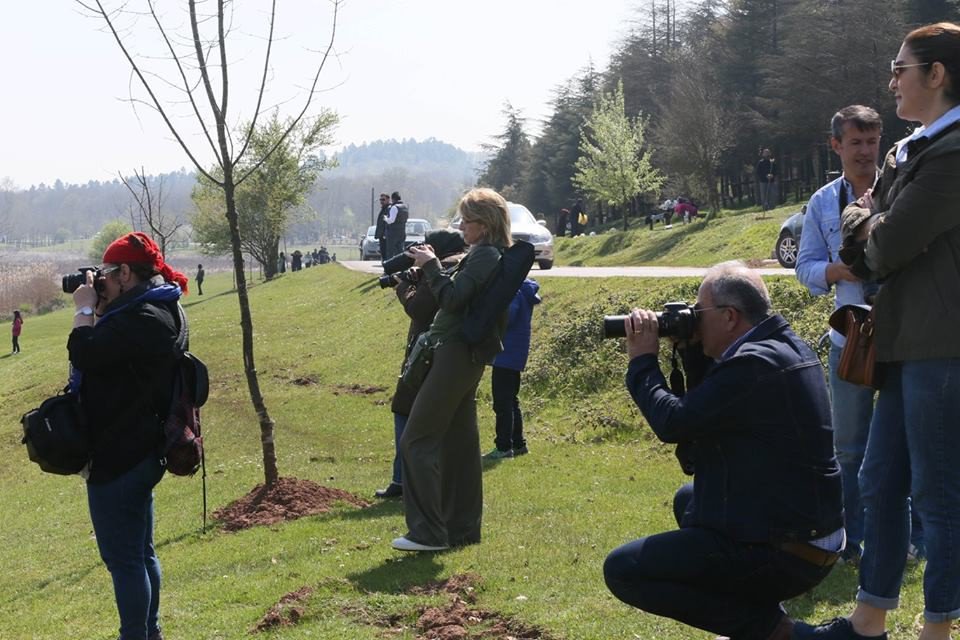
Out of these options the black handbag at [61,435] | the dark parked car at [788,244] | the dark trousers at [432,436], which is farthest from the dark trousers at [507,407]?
the dark parked car at [788,244]

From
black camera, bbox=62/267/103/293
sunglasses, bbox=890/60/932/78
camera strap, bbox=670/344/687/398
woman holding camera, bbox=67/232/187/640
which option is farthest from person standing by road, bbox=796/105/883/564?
black camera, bbox=62/267/103/293

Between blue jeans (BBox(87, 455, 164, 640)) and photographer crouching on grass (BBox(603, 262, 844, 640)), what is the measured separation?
2459 mm

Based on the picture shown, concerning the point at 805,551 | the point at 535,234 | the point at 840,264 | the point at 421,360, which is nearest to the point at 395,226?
the point at 535,234

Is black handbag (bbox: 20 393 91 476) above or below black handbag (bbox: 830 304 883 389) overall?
below

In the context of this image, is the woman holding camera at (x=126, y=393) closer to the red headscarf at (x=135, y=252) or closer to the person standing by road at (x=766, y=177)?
the red headscarf at (x=135, y=252)

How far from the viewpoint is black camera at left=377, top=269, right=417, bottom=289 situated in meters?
7.81

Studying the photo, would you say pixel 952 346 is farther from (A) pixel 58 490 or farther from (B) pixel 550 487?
(A) pixel 58 490

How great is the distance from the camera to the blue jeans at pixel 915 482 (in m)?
4.24

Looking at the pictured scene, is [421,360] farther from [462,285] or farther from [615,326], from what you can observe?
[615,326]

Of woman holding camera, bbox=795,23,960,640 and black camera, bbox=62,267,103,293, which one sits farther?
black camera, bbox=62,267,103,293

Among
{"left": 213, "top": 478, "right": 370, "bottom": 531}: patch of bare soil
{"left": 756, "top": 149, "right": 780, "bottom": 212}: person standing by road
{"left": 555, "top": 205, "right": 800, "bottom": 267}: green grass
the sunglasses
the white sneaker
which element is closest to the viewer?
the sunglasses

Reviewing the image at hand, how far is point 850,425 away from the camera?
5.89 metres

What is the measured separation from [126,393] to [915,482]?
3680 millimetres

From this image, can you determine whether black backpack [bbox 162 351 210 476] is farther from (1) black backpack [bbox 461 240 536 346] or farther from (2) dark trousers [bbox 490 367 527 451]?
(2) dark trousers [bbox 490 367 527 451]
